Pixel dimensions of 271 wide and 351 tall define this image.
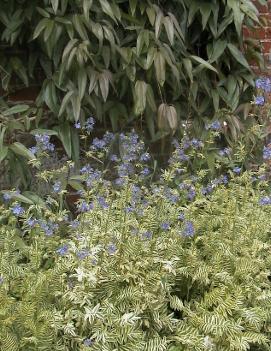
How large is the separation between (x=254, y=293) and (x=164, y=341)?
1.46ft

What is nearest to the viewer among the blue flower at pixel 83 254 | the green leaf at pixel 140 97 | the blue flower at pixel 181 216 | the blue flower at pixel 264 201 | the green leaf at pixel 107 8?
the blue flower at pixel 83 254

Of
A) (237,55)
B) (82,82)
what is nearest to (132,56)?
(82,82)

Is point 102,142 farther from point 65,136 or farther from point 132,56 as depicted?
point 132,56

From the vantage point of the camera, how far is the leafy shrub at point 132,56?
3031mm

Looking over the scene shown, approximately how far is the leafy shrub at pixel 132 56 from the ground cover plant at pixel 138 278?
60 cm

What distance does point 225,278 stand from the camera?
7.84 feet

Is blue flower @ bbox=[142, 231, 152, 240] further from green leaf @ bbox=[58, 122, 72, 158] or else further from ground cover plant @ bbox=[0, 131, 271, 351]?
green leaf @ bbox=[58, 122, 72, 158]

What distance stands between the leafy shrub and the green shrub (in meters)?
0.71

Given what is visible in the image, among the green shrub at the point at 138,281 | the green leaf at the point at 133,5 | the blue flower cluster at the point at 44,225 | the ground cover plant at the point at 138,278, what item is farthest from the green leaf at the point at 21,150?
the green leaf at the point at 133,5

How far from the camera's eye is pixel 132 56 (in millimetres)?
3154

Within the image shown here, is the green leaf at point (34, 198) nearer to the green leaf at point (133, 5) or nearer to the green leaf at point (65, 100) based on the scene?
the green leaf at point (65, 100)

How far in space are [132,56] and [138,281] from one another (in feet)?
4.43

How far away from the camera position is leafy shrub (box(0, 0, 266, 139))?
9.95 feet

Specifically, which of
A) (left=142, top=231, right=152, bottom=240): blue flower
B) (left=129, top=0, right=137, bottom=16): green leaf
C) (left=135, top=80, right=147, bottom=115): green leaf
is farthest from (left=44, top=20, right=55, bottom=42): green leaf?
(left=142, top=231, right=152, bottom=240): blue flower
